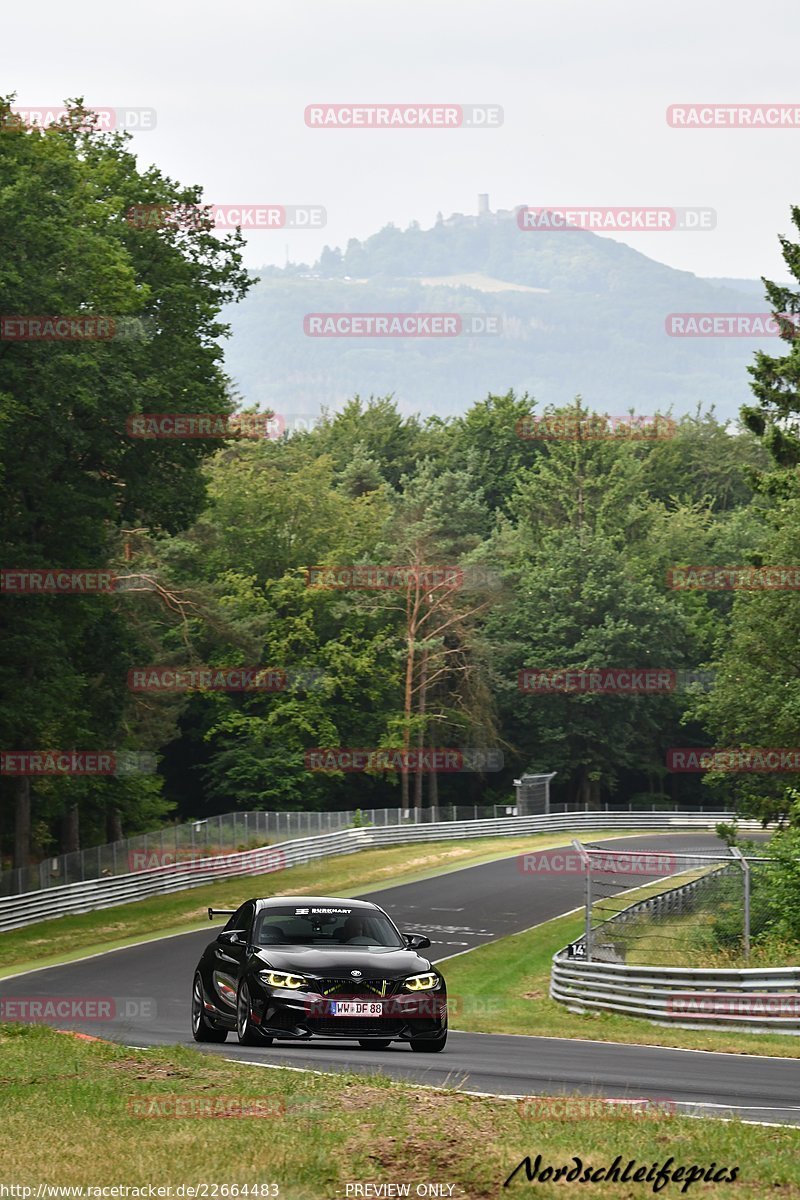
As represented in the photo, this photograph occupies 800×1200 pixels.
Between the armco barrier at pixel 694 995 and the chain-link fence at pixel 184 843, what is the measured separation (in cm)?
2024

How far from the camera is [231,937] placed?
1630cm

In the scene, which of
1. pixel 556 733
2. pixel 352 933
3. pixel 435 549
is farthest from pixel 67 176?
pixel 556 733

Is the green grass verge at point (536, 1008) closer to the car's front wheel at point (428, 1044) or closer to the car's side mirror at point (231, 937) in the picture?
the car's front wheel at point (428, 1044)

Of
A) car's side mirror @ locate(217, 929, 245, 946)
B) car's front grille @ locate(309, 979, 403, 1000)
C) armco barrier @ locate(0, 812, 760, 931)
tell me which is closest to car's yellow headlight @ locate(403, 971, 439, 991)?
car's front grille @ locate(309, 979, 403, 1000)

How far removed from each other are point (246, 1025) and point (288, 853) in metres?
42.2

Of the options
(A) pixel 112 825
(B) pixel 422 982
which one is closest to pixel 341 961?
(B) pixel 422 982

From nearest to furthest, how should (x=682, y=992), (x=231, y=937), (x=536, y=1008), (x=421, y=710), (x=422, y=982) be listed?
(x=422, y=982) → (x=231, y=937) → (x=682, y=992) → (x=536, y=1008) → (x=421, y=710)

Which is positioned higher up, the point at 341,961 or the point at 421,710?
the point at 421,710

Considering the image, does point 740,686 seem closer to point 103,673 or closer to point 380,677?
point 103,673

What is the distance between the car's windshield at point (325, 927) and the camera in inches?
626

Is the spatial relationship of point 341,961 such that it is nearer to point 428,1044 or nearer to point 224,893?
point 428,1044

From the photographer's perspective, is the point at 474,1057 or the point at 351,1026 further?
the point at 474,1057

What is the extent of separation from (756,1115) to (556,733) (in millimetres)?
77659

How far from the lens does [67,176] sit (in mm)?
38500
